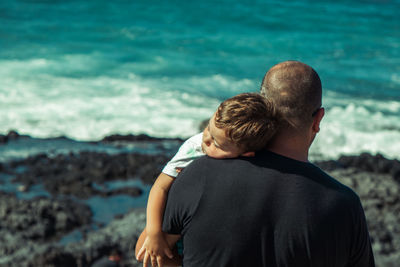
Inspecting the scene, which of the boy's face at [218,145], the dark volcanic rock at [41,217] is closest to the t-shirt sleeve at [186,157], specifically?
the boy's face at [218,145]

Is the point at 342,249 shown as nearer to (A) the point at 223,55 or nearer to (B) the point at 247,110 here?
(B) the point at 247,110

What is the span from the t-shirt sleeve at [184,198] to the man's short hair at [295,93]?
392 millimetres

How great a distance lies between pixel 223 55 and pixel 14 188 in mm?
16102

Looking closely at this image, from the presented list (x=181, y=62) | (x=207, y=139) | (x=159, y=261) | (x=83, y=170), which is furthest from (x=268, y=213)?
(x=181, y=62)

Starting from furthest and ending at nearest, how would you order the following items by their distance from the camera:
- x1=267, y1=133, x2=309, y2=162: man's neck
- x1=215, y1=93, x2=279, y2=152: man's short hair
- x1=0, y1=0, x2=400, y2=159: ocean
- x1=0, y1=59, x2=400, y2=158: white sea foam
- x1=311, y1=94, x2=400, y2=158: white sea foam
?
x1=0, y1=0, x2=400, y2=159: ocean < x1=0, y1=59, x2=400, y2=158: white sea foam < x1=311, y1=94, x2=400, y2=158: white sea foam < x1=267, y1=133, x2=309, y2=162: man's neck < x1=215, y1=93, x2=279, y2=152: man's short hair

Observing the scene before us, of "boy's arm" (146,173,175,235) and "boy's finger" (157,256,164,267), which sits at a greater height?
"boy's arm" (146,173,175,235)

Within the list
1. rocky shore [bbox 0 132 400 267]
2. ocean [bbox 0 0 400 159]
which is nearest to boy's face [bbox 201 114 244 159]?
rocky shore [bbox 0 132 400 267]

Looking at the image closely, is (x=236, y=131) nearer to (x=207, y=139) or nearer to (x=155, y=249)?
(x=207, y=139)

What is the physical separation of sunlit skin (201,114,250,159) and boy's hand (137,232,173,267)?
1.44ft

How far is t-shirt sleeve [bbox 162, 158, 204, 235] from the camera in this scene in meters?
2.00

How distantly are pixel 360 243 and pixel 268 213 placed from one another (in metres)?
0.42

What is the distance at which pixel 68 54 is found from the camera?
21.2 m

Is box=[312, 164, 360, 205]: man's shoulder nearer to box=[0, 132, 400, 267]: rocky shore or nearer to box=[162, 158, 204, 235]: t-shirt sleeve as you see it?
box=[162, 158, 204, 235]: t-shirt sleeve

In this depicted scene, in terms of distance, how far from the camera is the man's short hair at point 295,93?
2.07m
